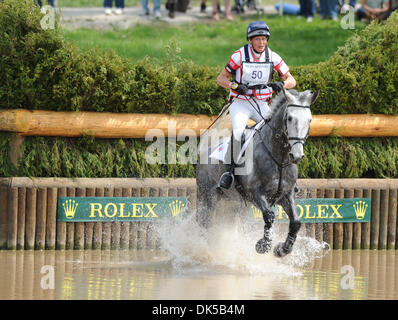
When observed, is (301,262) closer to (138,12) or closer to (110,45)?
(110,45)

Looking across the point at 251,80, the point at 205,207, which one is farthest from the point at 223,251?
the point at 251,80

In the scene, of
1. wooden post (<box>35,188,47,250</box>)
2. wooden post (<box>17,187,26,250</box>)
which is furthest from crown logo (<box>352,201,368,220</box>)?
wooden post (<box>17,187,26,250</box>)

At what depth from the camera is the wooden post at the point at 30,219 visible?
11.2m

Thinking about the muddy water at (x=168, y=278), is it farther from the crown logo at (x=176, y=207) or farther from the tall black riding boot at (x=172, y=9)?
the tall black riding boot at (x=172, y=9)

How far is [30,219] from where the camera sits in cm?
1125

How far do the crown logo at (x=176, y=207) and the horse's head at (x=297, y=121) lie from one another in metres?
3.06

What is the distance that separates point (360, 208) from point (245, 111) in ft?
9.90

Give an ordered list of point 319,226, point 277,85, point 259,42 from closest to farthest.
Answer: point 277,85 < point 259,42 < point 319,226

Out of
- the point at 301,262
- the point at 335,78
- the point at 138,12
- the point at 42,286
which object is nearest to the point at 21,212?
the point at 42,286

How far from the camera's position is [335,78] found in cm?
1230

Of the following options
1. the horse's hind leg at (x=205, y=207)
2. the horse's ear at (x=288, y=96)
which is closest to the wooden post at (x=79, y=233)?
the horse's hind leg at (x=205, y=207)

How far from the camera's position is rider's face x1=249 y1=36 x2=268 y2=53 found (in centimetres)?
991

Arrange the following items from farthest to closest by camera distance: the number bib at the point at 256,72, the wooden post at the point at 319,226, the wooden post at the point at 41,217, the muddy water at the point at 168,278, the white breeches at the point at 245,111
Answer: the wooden post at the point at 319,226 → the wooden post at the point at 41,217 → the white breeches at the point at 245,111 → the number bib at the point at 256,72 → the muddy water at the point at 168,278

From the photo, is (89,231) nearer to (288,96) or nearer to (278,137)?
(278,137)
